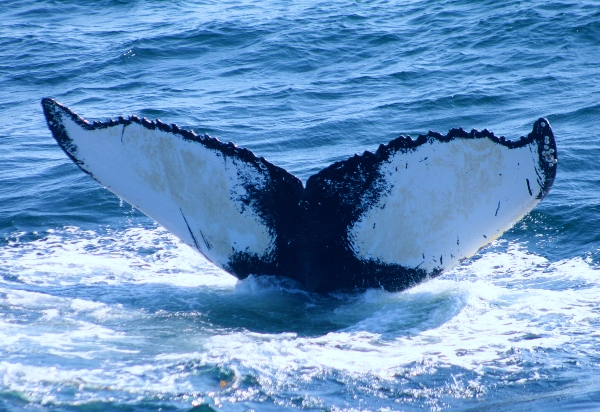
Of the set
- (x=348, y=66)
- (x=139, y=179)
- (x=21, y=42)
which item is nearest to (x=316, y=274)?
(x=139, y=179)

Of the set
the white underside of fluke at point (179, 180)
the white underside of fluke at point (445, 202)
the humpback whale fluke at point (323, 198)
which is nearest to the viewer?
the white underside of fluke at point (445, 202)

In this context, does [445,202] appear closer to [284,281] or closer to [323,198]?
[323,198]

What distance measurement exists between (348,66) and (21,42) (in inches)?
302

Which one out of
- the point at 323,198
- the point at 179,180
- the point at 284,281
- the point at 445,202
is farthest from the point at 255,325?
the point at 445,202

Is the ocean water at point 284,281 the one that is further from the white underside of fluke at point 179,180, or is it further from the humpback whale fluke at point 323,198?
the white underside of fluke at point 179,180

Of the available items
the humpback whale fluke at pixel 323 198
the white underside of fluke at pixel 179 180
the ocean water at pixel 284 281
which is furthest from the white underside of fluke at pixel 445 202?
the white underside of fluke at pixel 179 180

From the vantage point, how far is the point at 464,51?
1552 cm

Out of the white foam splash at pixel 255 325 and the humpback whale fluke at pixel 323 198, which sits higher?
the humpback whale fluke at pixel 323 198

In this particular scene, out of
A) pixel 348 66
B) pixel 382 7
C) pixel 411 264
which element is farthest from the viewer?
pixel 382 7

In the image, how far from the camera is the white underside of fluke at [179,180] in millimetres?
5473

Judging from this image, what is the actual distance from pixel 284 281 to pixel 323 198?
836 millimetres

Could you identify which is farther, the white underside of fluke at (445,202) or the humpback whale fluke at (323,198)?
the humpback whale fluke at (323,198)

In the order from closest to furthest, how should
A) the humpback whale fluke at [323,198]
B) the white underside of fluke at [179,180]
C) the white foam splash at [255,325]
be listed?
the white foam splash at [255,325] < the humpback whale fluke at [323,198] < the white underside of fluke at [179,180]

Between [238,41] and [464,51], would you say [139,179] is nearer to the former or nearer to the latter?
[464,51]
